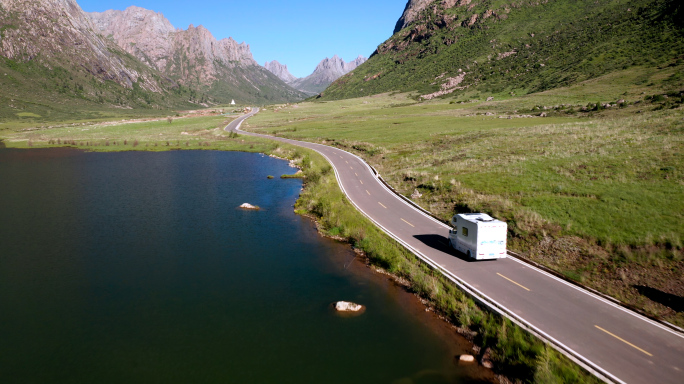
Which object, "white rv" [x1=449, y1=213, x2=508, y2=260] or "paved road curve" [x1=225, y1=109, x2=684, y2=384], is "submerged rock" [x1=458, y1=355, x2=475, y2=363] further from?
"white rv" [x1=449, y1=213, x2=508, y2=260]

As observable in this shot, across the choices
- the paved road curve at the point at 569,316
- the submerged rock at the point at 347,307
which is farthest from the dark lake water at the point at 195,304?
the paved road curve at the point at 569,316

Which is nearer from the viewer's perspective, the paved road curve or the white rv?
the paved road curve

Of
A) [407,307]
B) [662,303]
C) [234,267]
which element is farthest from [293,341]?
[662,303]

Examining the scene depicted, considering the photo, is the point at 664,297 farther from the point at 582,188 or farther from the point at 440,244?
the point at 582,188

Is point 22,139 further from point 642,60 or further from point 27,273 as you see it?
point 642,60

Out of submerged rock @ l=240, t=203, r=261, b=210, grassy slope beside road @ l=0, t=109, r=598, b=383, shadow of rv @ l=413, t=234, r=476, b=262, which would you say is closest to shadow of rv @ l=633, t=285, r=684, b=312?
grassy slope beside road @ l=0, t=109, r=598, b=383

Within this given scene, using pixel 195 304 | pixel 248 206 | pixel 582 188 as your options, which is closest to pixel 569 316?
pixel 582 188

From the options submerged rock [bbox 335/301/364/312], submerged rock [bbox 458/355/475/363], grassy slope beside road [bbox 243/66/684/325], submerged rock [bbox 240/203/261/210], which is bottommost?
submerged rock [bbox 458/355/475/363]
